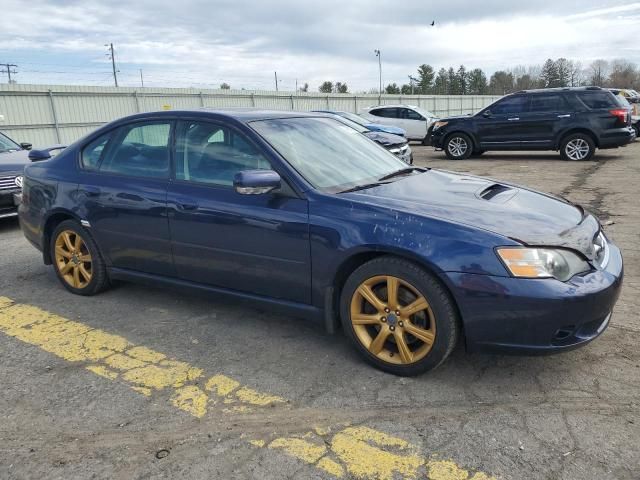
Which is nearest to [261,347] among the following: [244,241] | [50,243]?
[244,241]

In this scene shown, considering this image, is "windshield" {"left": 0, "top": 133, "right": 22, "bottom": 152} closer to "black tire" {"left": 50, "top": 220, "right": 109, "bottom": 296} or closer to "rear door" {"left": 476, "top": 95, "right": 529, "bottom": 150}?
"black tire" {"left": 50, "top": 220, "right": 109, "bottom": 296}

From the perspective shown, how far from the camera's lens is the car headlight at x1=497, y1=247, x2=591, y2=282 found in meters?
2.66

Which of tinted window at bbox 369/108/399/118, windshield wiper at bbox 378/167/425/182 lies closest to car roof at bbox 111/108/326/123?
windshield wiper at bbox 378/167/425/182

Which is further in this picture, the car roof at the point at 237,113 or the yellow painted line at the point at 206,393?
the car roof at the point at 237,113

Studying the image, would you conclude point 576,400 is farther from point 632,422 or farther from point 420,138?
point 420,138

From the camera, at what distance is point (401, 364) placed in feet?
9.96

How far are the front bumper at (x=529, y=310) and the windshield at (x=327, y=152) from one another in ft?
3.58

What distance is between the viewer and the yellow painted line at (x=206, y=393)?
7.65ft

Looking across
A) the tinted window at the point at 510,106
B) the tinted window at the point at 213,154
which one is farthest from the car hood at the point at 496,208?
the tinted window at the point at 510,106

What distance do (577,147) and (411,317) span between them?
12.4 meters

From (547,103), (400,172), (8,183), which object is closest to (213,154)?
(400,172)

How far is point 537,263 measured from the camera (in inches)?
105

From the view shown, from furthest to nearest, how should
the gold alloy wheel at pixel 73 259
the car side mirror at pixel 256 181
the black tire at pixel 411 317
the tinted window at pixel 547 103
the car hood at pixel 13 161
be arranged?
1. the tinted window at pixel 547 103
2. the car hood at pixel 13 161
3. the gold alloy wheel at pixel 73 259
4. the car side mirror at pixel 256 181
5. the black tire at pixel 411 317

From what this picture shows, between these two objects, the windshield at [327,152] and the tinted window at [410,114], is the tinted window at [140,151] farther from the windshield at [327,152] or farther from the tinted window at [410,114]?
the tinted window at [410,114]
